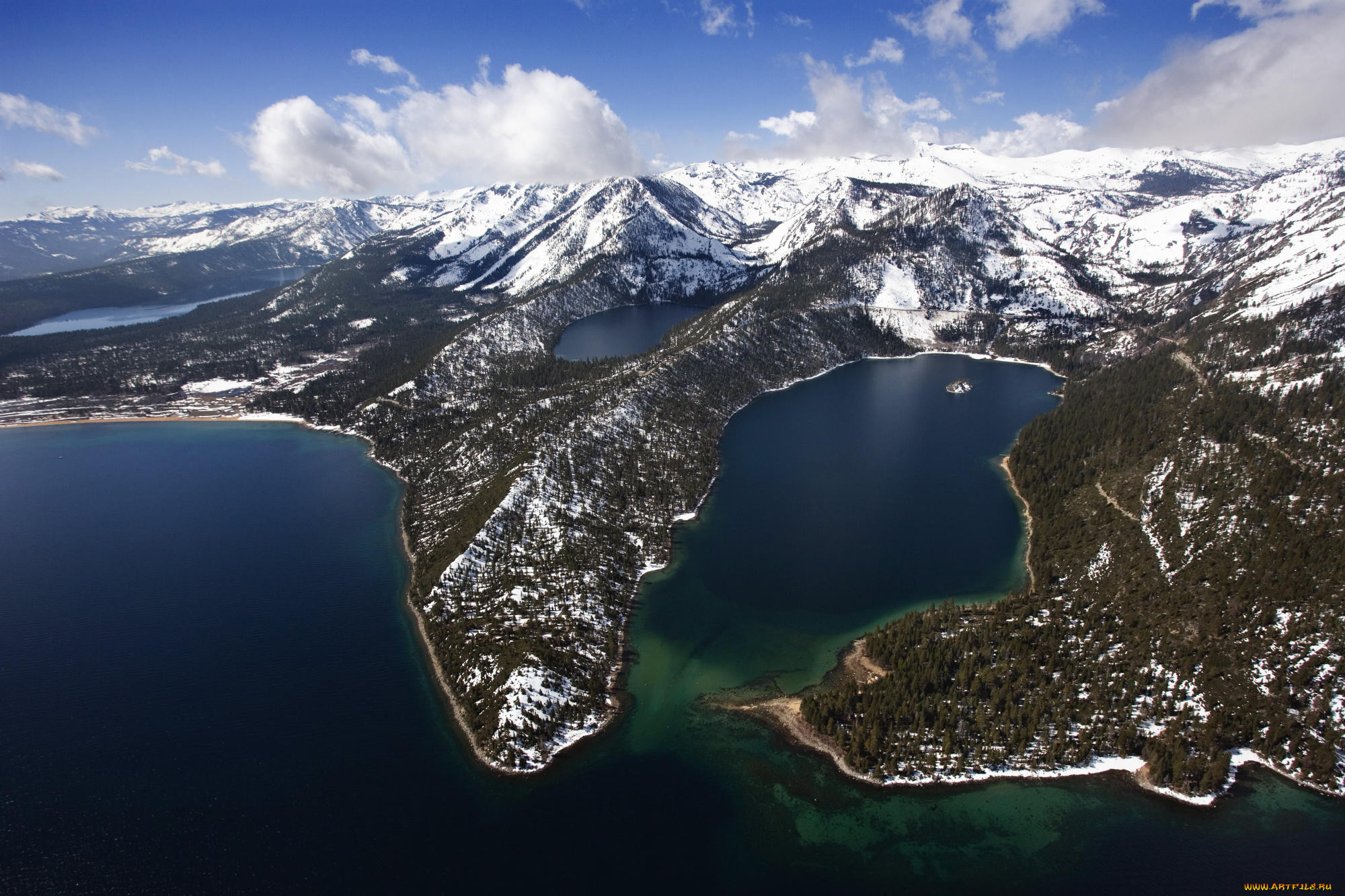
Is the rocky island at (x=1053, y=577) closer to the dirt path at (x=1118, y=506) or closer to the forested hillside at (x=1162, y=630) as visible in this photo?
the forested hillside at (x=1162, y=630)

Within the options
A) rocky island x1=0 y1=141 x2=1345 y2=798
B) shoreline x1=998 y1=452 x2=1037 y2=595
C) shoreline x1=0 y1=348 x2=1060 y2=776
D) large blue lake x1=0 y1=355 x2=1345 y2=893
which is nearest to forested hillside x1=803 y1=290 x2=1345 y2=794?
rocky island x1=0 y1=141 x2=1345 y2=798

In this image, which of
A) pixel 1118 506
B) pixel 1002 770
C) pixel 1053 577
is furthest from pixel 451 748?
pixel 1118 506

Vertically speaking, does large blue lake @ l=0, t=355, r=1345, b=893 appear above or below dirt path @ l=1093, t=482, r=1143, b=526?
below

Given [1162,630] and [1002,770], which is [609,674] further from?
[1162,630]

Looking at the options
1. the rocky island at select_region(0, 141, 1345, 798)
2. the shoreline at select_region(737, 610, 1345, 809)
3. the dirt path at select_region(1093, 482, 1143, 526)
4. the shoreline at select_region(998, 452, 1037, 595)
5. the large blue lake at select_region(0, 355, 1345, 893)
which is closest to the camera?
the large blue lake at select_region(0, 355, 1345, 893)

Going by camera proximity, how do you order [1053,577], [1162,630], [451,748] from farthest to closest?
[1053,577] < [1162,630] < [451,748]

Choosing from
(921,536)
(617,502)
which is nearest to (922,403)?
(921,536)

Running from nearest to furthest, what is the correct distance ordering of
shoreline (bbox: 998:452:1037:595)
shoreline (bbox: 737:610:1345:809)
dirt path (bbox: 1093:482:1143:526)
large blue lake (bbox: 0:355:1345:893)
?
large blue lake (bbox: 0:355:1345:893) < shoreline (bbox: 737:610:1345:809) < shoreline (bbox: 998:452:1037:595) < dirt path (bbox: 1093:482:1143:526)

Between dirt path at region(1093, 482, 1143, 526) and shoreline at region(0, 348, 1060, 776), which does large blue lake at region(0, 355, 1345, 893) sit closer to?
shoreline at region(0, 348, 1060, 776)

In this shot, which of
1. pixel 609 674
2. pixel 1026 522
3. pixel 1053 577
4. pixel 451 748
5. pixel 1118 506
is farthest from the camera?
pixel 1026 522
